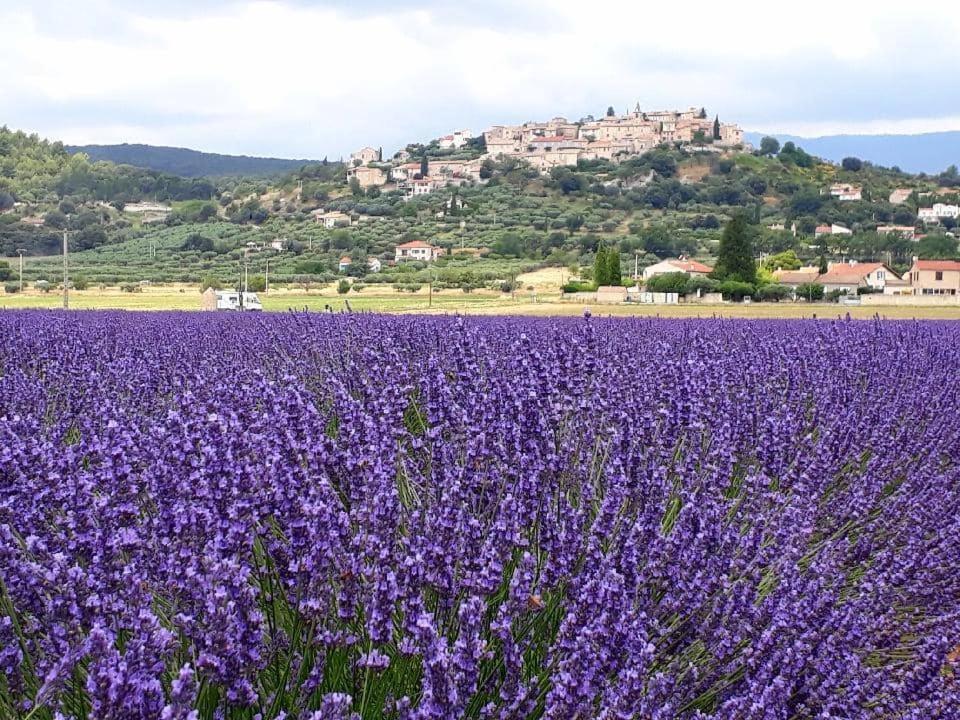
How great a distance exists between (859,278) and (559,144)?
92264 millimetres

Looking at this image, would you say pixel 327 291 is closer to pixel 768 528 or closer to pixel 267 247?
pixel 267 247

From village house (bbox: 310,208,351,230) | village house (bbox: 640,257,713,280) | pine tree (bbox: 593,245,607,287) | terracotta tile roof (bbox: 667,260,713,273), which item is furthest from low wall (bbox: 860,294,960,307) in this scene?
village house (bbox: 310,208,351,230)

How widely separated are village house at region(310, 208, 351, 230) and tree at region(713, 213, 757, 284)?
48.6 metres

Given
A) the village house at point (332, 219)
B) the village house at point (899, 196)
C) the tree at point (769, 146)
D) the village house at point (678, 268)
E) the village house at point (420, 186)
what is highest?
the tree at point (769, 146)

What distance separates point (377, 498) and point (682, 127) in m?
150

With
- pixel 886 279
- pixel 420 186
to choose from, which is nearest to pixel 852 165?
pixel 420 186

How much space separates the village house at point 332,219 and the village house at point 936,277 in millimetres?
51283

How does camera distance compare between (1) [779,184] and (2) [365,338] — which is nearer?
(2) [365,338]

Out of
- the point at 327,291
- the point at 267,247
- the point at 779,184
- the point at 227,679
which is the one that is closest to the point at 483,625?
the point at 227,679

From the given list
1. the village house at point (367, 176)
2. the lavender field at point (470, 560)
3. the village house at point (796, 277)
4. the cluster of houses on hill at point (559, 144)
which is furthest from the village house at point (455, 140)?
the lavender field at point (470, 560)

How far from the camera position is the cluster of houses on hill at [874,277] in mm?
59531

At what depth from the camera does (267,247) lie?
80562 millimetres

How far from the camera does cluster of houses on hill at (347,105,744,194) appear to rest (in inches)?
5183

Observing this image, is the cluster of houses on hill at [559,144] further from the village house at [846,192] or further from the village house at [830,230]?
the village house at [830,230]
